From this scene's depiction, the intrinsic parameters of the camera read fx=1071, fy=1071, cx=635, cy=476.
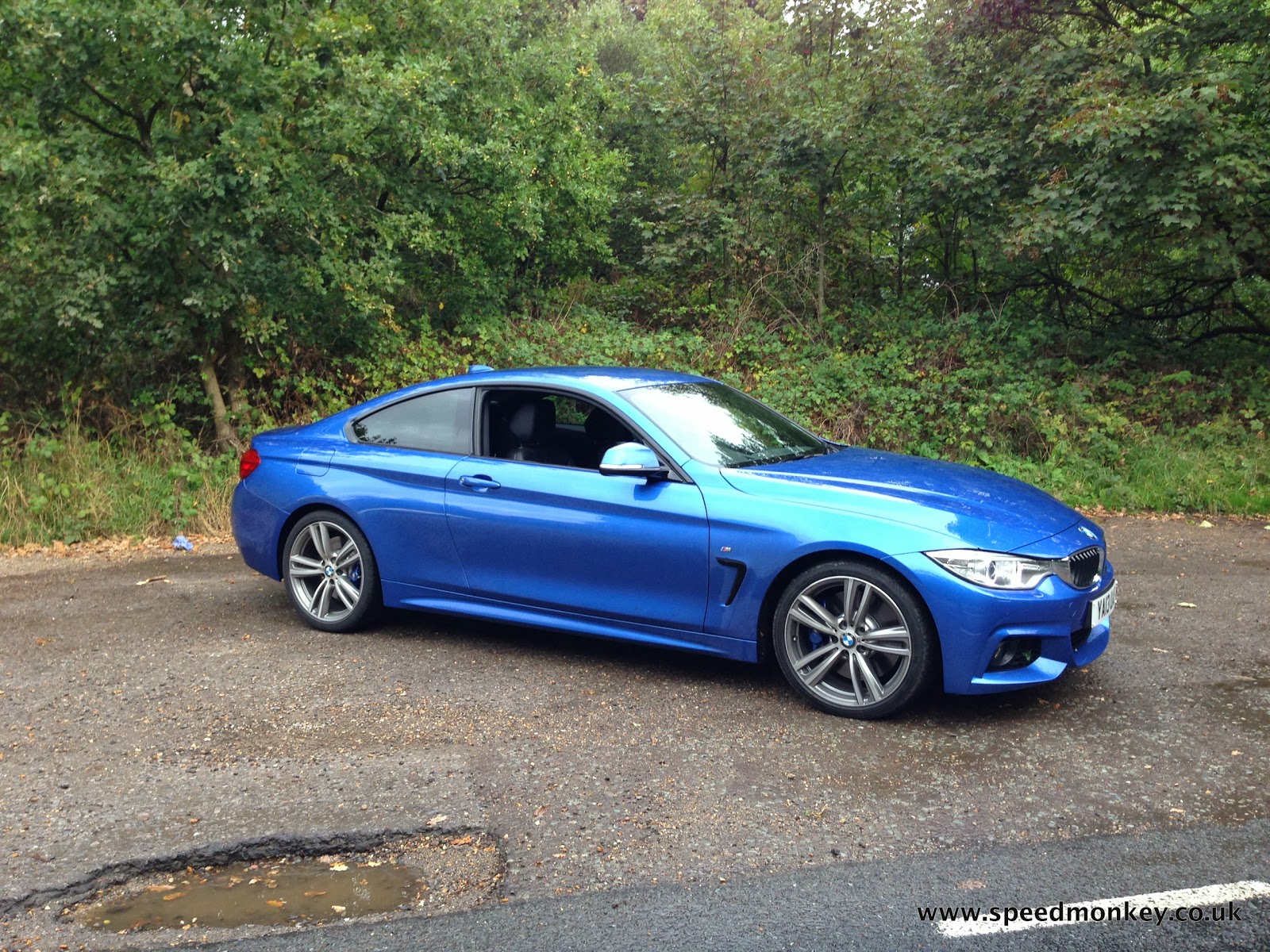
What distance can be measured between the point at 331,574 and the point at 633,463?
215cm

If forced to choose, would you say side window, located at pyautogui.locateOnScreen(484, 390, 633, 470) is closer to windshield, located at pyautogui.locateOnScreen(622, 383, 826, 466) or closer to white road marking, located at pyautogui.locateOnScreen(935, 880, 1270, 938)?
windshield, located at pyautogui.locateOnScreen(622, 383, 826, 466)

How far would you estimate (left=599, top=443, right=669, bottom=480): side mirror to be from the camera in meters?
5.10

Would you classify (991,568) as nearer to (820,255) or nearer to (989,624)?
(989,624)

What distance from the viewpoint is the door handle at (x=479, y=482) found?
563 centimetres

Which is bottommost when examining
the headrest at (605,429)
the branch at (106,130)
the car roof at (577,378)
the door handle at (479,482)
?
the door handle at (479,482)

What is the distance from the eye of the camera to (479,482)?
568cm

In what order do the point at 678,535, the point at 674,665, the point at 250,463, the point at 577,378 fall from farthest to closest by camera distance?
the point at 250,463 < the point at 577,378 < the point at 674,665 < the point at 678,535

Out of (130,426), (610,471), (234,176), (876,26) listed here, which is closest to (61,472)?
(130,426)

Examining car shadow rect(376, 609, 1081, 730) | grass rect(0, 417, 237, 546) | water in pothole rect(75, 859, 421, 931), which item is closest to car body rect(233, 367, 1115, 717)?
car shadow rect(376, 609, 1081, 730)

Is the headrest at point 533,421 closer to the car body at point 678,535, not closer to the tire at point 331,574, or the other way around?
the car body at point 678,535

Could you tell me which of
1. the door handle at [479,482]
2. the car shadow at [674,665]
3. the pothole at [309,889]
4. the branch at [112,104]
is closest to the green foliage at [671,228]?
the branch at [112,104]

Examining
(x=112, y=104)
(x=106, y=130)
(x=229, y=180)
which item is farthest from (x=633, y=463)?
(x=106, y=130)

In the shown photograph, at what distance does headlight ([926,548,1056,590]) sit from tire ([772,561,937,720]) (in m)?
0.22

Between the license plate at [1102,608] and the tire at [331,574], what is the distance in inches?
146
